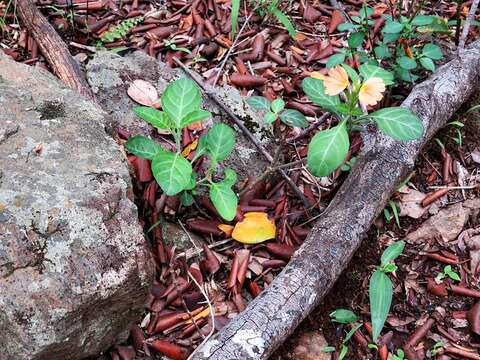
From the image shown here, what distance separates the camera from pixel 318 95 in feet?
7.76

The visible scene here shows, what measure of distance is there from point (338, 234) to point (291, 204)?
1.36 ft

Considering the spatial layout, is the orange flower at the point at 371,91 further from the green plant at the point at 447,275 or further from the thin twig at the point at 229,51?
the thin twig at the point at 229,51

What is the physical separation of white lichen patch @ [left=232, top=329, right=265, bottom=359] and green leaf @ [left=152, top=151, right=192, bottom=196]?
0.55m

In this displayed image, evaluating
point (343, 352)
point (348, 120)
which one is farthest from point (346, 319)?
point (348, 120)

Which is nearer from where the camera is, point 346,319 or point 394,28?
point 346,319

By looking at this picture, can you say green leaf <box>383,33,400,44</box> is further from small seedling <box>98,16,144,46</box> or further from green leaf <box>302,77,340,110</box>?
small seedling <box>98,16,144,46</box>

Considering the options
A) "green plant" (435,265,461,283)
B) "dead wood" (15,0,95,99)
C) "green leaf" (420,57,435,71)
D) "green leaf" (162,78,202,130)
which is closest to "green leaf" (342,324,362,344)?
"green plant" (435,265,461,283)

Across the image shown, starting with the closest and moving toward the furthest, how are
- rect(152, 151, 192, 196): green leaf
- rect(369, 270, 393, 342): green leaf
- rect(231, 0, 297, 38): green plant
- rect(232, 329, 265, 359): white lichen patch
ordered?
rect(232, 329, 265, 359): white lichen patch < rect(152, 151, 192, 196): green leaf < rect(369, 270, 393, 342): green leaf < rect(231, 0, 297, 38): green plant

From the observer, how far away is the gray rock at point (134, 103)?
9.39 ft

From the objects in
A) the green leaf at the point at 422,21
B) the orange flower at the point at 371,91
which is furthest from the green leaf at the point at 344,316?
the green leaf at the point at 422,21

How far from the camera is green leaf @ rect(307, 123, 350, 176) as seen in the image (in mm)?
2141

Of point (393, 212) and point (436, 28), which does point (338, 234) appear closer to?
point (393, 212)

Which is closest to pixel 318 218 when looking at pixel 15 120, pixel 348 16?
pixel 15 120

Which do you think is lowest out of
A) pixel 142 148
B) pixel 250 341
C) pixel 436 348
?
pixel 436 348
